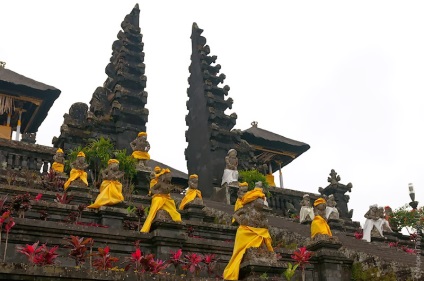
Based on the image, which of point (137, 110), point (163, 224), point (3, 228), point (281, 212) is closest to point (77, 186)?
point (163, 224)

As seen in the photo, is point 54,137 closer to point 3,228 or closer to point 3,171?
point 3,171

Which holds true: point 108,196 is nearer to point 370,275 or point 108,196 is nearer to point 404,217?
point 370,275

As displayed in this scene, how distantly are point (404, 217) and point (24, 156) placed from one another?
15658 mm

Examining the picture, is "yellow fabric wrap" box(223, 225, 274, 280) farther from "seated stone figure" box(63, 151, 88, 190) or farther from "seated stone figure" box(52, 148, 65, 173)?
"seated stone figure" box(52, 148, 65, 173)

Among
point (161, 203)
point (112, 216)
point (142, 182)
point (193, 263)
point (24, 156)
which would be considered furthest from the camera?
point (142, 182)

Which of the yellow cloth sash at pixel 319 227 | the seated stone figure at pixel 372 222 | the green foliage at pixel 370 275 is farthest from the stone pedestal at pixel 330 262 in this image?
the seated stone figure at pixel 372 222

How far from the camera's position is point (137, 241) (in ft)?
29.8

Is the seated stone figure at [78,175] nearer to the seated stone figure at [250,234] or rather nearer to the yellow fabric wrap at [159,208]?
the yellow fabric wrap at [159,208]

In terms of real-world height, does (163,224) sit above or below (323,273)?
above

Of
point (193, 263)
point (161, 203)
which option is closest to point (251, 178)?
point (161, 203)

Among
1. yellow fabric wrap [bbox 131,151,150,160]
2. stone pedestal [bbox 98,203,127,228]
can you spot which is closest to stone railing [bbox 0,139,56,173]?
yellow fabric wrap [bbox 131,151,150,160]

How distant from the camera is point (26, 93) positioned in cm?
2602

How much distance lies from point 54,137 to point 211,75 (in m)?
9.10

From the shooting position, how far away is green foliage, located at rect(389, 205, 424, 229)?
22.5 m
